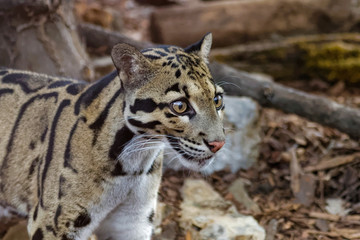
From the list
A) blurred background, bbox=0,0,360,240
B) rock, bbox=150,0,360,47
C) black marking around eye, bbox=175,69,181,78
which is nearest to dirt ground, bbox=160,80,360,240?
blurred background, bbox=0,0,360,240

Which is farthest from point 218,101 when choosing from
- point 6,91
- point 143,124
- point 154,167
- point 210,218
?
point 6,91

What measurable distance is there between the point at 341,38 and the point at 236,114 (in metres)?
4.20

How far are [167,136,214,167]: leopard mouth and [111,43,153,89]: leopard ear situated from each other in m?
0.49

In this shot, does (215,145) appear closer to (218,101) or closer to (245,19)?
(218,101)

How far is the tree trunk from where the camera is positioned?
5.95m

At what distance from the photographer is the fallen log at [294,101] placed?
6109mm

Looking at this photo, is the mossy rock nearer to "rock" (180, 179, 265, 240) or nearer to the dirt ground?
the dirt ground

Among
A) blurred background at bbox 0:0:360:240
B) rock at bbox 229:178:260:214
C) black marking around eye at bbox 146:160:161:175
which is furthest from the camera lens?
rock at bbox 229:178:260:214

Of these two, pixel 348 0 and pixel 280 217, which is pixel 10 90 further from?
pixel 348 0

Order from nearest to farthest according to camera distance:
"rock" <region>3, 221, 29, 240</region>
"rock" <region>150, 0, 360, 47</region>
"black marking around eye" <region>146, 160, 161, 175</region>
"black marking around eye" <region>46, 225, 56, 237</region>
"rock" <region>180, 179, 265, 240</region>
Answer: "black marking around eye" <region>46, 225, 56, 237</region> < "black marking around eye" <region>146, 160, 161, 175</region> < "rock" <region>180, 179, 265, 240</region> < "rock" <region>3, 221, 29, 240</region> < "rock" <region>150, 0, 360, 47</region>

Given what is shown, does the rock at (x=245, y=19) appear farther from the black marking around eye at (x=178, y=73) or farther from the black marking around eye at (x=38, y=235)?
the black marking around eye at (x=38, y=235)

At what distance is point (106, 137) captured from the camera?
12.7 ft

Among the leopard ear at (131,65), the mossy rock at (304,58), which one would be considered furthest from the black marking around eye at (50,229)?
the mossy rock at (304,58)

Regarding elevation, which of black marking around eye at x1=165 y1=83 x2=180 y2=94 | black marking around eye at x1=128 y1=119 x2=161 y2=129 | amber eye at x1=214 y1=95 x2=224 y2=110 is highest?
black marking around eye at x1=165 y1=83 x2=180 y2=94
